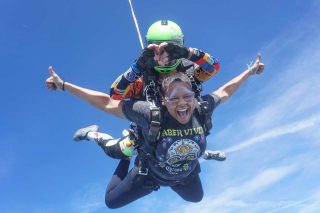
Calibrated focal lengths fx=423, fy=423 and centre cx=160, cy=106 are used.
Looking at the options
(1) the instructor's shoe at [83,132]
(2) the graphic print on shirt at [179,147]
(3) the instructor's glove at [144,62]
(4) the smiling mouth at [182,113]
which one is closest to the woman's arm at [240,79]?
(2) the graphic print on shirt at [179,147]

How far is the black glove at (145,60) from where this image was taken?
5.54 meters

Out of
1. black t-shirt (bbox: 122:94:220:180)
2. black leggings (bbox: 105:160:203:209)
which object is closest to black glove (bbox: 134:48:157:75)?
black t-shirt (bbox: 122:94:220:180)

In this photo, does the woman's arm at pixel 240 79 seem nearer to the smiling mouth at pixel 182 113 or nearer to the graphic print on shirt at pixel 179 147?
the graphic print on shirt at pixel 179 147

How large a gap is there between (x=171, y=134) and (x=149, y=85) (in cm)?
76

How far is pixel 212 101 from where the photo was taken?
6.52 meters

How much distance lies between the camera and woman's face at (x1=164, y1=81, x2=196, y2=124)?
5.88m

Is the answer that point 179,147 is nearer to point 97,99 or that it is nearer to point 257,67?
point 97,99

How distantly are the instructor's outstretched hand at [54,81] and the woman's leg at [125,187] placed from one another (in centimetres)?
202

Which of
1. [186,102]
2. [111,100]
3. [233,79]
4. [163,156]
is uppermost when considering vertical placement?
[233,79]

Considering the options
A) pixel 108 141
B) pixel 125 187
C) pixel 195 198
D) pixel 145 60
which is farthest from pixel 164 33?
pixel 195 198

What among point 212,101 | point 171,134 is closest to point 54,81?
point 171,134

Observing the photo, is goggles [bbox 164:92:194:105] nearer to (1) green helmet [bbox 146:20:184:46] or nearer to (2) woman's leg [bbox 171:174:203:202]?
(1) green helmet [bbox 146:20:184:46]

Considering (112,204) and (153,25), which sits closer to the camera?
(153,25)

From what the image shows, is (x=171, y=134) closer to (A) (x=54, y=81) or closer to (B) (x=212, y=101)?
(B) (x=212, y=101)
